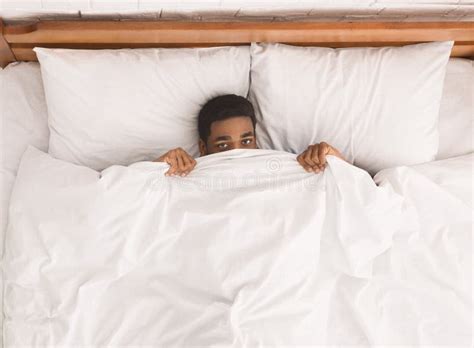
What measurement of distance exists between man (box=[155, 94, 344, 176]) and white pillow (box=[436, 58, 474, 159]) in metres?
0.43

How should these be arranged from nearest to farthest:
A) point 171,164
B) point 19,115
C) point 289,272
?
1. point 289,272
2. point 171,164
3. point 19,115

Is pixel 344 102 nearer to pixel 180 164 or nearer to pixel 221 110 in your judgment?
pixel 221 110

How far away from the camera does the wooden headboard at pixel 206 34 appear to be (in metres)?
1.45

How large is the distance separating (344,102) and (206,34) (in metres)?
0.44

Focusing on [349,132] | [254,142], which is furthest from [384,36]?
[254,142]

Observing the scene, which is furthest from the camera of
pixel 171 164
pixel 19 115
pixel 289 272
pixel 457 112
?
pixel 457 112

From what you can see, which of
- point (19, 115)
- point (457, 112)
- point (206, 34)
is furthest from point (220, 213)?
point (457, 112)

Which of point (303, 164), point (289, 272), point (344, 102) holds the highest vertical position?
point (344, 102)

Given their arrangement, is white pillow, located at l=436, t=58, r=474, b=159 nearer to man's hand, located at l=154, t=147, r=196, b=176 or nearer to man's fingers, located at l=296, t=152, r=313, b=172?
man's fingers, located at l=296, t=152, r=313, b=172

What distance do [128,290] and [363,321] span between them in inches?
21.5

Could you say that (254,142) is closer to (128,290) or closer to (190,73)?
(190,73)

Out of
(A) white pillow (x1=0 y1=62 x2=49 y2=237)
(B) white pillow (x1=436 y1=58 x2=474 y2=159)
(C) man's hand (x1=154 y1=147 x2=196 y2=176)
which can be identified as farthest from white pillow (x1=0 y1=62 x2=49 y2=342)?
(B) white pillow (x1=436 y1=58 x2=474 y2=159)

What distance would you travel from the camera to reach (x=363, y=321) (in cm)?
123

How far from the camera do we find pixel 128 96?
145 cm
